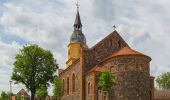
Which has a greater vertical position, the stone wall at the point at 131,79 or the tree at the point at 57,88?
the stone wall at the point at 131,79

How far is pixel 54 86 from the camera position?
66000 millimetres

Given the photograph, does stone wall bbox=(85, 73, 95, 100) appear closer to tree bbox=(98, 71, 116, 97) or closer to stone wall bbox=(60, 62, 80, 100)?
stone wall bbox=(60, 62, 80, 100)

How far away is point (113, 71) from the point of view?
49.2 metres

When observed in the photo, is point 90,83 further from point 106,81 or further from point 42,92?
point 42,92

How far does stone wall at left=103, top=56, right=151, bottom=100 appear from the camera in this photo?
155 ft

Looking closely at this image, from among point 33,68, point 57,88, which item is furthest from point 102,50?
point 33,68

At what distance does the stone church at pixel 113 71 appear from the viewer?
4753cm

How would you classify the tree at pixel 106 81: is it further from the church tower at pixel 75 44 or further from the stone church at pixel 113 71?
the church tower at pixel 75 44

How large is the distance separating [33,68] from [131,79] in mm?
33755

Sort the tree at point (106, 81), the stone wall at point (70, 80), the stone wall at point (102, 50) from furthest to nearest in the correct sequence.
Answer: the stone wall at point (70, 80)
the stone wall at point (102, 50)
the tree at point (106, 81)

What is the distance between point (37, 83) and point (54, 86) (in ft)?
38.4

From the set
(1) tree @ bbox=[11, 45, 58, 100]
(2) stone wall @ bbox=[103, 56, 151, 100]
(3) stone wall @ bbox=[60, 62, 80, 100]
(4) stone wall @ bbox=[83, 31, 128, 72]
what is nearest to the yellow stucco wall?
(1) tree @ bbox=[11, 45, 58, 100]

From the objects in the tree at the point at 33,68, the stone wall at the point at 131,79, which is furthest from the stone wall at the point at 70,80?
the stone wall at the point at 131,79

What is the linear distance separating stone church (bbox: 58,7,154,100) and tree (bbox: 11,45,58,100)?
13.4m
